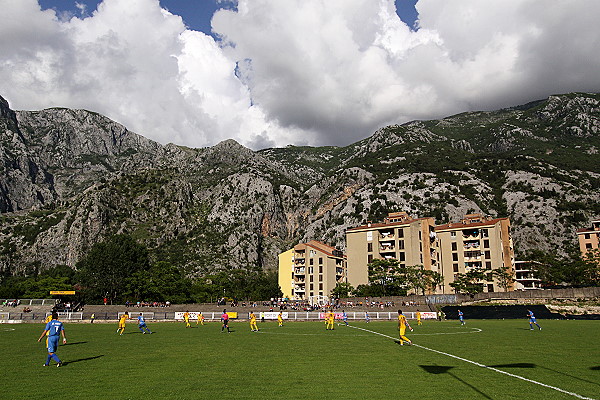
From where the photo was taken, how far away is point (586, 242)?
118m

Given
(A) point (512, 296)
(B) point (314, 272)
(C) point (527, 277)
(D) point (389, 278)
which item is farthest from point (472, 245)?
(B) point (314, 272)

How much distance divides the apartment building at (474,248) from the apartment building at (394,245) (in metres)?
3.71

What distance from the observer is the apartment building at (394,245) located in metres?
102

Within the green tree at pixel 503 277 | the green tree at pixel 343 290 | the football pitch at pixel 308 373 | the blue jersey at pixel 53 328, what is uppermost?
the green tree at pixel 503 277

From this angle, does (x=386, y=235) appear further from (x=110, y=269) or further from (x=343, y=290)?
(x=110, y=269)

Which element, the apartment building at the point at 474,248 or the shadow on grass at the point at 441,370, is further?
the apartment building at the point at 474,248

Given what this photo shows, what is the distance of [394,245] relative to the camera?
106 metres

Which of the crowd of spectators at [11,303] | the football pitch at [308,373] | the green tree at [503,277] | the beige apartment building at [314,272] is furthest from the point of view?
the beige apartment building at [314,272]

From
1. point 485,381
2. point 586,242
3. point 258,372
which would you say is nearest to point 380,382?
point 485,381

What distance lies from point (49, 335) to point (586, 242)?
449 feet

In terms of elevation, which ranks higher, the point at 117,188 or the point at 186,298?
the point at 117,188

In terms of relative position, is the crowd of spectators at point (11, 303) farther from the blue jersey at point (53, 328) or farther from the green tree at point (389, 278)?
the green tree at point (389, 278)

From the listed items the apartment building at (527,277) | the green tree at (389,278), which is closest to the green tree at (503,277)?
the apartment building at (527,277)

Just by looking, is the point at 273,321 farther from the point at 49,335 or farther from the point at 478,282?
the point at 478,282
